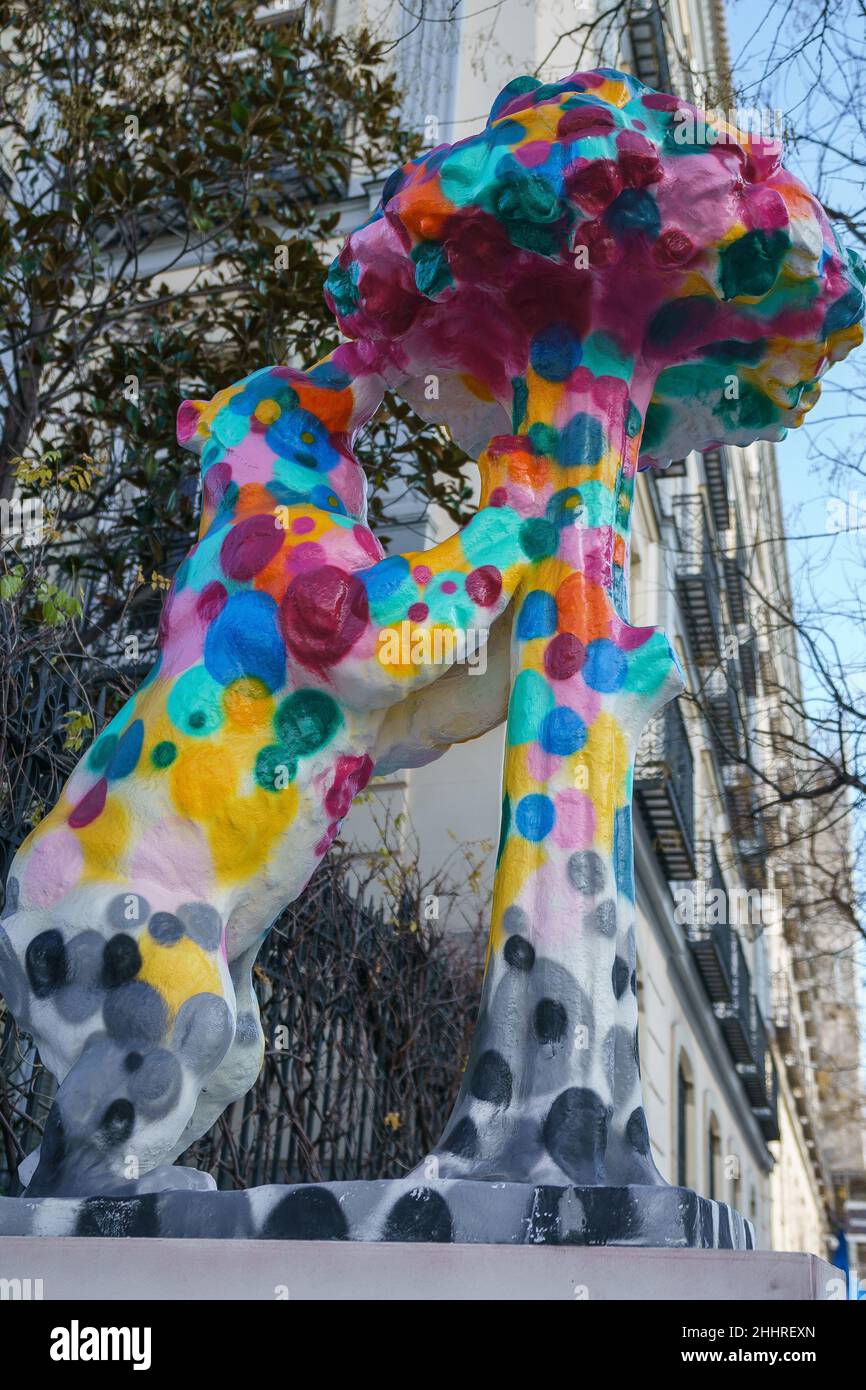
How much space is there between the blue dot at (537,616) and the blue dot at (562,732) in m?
0.18

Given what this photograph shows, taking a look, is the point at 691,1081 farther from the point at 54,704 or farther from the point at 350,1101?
the point at 54,704

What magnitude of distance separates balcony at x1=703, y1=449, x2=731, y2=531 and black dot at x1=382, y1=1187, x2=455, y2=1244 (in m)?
16.5

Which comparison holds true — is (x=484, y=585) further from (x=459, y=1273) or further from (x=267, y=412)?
(x=459, y=1273)

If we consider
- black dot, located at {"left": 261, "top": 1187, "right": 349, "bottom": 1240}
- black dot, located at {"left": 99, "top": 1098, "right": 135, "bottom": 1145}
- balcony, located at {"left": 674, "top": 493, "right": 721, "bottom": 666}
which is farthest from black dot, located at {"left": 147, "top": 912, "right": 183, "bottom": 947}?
balcony, located at {"left": 674, "top": 493, "right": 721, "bottom": 666}

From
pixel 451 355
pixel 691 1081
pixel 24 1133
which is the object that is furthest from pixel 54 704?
pixel 691 1081

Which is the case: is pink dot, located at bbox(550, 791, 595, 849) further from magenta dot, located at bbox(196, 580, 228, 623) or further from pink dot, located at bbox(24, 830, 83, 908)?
pink dot, located at bbox(24, 830, 83, 908)

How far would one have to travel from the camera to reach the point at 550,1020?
8.81 ft

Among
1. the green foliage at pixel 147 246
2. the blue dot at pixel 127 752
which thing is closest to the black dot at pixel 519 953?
the blue dot at pixel 127 752

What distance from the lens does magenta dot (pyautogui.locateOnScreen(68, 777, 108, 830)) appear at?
2.90m

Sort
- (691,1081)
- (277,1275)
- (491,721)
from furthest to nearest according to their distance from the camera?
(691,1081)
(491,721)
(277,1275)

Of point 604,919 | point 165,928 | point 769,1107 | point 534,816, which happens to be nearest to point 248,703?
point 165,928

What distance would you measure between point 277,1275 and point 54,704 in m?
3.37

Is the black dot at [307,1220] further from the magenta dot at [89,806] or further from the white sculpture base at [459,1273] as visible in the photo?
the magenta dot at [89,806]
